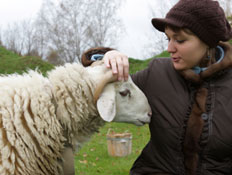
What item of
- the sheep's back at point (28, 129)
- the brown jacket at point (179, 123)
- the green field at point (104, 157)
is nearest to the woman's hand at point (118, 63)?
the brown jacket at point (179, 123)

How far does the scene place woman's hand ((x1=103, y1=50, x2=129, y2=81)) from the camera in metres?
2.06

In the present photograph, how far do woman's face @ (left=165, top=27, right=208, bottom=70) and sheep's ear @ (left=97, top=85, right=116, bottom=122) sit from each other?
530 mm

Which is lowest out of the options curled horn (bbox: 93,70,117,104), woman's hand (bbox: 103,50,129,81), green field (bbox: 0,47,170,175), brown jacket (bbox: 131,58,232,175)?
green field (bbox: 0,47,170,175)

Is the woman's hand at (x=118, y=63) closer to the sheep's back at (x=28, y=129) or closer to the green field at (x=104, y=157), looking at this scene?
the sheep's back at (x=28, y=129)

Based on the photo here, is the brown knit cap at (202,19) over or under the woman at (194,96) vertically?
over

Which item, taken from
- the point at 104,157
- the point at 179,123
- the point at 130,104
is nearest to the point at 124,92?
the point at 130,104

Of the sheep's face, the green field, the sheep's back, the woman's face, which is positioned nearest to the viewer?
the sheep's back

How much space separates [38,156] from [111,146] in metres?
3.48

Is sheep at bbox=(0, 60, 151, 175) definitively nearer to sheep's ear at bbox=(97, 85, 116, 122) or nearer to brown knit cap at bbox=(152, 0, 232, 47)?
sheep's ear at bbox=(97, 85, 116, 122)

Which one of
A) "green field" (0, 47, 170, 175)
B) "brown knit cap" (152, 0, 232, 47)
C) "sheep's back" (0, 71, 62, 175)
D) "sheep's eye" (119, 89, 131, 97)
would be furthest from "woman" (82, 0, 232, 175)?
"green field" (0, 47, 170, 175)

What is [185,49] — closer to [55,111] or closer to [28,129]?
[55,111]

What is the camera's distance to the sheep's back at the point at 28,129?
6.38 feet

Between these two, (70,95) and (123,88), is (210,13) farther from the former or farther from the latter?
(70,95)

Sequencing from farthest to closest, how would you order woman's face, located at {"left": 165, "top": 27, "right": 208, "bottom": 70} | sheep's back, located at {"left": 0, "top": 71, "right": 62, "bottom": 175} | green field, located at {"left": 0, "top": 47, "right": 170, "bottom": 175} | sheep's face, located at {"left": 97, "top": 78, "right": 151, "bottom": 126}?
green field, located at {"left": 0, "top": 47, "right": 170, "bottom": 175}
sheep's face, located at {"left": 97, "top": 78, "right": 151, "bottom": 126}
woman's face, located at {"left": 165, "top": 27, "right": 208, "bottom": 70}
sheep's back, located at {"left": 0, "top": 71, "right": 62, "bottom": 175}
